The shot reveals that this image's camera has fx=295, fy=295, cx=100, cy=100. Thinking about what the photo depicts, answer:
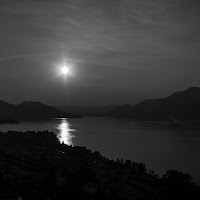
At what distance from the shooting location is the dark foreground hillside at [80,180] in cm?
4284

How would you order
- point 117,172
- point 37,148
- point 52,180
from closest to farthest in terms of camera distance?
point 52,180
point 117,172
point 37,148

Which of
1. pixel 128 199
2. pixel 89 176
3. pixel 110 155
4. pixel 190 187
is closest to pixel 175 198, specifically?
pixel 190 187

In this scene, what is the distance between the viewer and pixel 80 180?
49812 millimetres

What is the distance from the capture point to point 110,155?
3858 inches

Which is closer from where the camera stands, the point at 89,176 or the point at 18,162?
the point at 89,176

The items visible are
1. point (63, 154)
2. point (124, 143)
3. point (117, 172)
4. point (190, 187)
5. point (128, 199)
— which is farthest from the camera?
point (124, 143)

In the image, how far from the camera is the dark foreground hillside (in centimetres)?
4284

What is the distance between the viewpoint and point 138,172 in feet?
217

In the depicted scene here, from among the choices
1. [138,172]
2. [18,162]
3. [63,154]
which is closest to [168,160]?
[138,172]

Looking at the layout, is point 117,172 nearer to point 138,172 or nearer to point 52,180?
point 138,172

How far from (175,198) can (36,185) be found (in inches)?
892

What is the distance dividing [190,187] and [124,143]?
2901 inches

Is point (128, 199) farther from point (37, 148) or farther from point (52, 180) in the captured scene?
point (37, 148)

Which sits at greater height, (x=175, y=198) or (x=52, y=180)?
(x=52, y=180)
